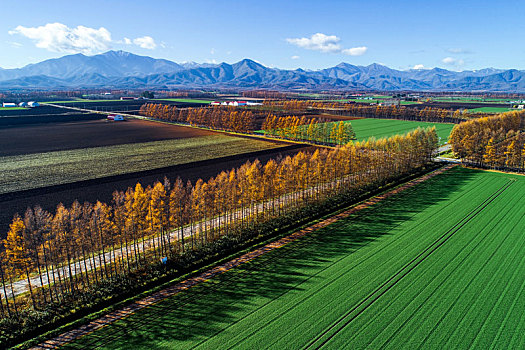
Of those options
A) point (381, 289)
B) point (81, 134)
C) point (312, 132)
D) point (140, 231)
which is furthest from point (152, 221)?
point (81, 134)

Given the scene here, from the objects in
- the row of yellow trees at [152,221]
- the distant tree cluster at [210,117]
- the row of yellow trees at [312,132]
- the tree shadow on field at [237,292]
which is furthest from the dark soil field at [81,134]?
the tree shadow on field at [237,292]

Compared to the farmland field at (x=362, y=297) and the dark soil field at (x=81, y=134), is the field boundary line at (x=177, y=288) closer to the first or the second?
the farmland field at (x=362, y=297)

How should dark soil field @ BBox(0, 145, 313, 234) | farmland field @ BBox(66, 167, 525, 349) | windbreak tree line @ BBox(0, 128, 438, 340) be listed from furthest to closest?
dark soil field @ BBox(0, 145, 313, 234), windbreak tree line @ BBox(0, 128, 438, 340), farmland field @ BBox(66, 167, 525, 349)

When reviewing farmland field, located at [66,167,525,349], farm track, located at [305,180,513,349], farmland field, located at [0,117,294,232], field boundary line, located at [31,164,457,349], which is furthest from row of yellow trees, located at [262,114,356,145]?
farmland field, located at [66,167,525,349]

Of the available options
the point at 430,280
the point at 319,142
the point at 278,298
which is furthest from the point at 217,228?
the point at 319,142

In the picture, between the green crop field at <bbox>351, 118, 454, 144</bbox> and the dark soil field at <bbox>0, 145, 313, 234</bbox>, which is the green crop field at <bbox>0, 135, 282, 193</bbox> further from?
the green crop field at <bbox>351, 118, 454, 144</bbox>

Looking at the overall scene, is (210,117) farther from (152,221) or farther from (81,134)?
(152,221)

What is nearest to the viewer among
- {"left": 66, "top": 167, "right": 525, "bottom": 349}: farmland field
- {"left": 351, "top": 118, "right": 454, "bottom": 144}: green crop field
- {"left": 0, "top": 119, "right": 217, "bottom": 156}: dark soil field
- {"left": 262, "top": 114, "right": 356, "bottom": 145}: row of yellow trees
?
{"left": 66, "top": 167, "right": 525, "bottom": 349}: farmland field
